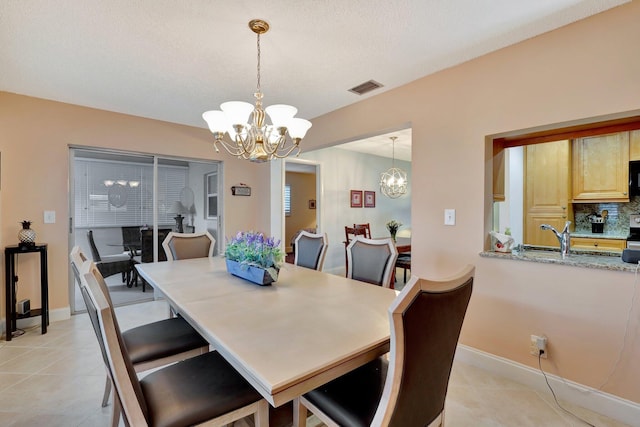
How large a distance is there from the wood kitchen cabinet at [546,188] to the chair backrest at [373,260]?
2.04 metres

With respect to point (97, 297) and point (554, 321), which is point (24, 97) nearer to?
point (97, 297)

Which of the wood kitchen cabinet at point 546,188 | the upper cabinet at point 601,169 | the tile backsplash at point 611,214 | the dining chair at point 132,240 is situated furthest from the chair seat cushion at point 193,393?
the tile backsplash at point 611,214

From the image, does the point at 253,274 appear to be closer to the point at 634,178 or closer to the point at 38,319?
the point at 38,319

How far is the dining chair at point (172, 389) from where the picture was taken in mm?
947

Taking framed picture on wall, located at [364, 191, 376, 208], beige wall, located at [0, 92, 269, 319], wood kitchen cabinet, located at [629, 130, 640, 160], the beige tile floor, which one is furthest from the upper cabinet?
beige wall, located at [0, 92, 269, 319]

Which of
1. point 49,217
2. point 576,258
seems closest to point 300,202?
point 49,217

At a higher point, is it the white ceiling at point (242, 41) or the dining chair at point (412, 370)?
the white ceiling at point (242, 41)

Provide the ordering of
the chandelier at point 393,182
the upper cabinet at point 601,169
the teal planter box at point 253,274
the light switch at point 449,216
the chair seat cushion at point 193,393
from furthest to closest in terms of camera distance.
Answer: the chandelier at point 393,182
the upper cabinet at point 601,169
the light switch at point 449,216
the teal planter box at point 253,274
the chair seat cushion at point 193,393

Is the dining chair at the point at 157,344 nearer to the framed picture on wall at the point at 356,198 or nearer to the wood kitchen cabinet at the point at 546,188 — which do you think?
the wood kitchen cabinet at the point at 546,188

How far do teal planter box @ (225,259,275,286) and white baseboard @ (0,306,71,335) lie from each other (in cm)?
264

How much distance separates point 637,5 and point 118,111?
14.9 ft

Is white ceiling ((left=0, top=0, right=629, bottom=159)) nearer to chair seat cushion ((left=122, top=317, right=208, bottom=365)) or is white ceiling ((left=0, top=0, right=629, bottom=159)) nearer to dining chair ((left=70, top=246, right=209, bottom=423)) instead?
dining chair ((left=70, top=246, right=209, bottom=423))

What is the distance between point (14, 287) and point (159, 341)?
2.34 metres


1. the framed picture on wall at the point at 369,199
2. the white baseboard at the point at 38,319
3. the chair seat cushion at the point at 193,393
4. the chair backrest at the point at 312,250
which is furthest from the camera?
the framed picture on wall at the point at 369,199
